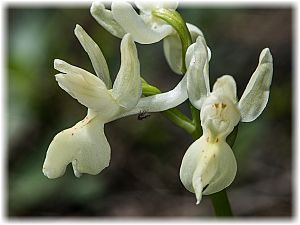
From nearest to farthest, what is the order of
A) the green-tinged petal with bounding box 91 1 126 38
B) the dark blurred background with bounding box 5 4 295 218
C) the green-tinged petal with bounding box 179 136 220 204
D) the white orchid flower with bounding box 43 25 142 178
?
the green-tinged petal with bounding box 179 136 220 204 → the white orchid flower with bounding box 43 25 142 178 → the green-tinged petal with bounding box 91 1 126 38 → the dark blurred background with bounding box 5 4 295 218

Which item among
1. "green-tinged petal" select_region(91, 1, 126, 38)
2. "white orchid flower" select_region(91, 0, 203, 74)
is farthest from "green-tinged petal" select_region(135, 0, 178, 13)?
"green-tinged petal" select_region(91, 1, 126, 38)

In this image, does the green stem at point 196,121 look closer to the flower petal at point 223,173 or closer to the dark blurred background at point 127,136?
the flower petal at point 223,173

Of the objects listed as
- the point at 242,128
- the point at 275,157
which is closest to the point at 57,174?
the point at 242,128

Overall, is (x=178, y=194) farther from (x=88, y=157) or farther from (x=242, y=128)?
(x=88, y=157)

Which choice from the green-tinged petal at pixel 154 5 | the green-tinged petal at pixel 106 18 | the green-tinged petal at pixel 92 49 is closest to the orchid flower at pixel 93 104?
the green-tinged petal at pixel 92 49

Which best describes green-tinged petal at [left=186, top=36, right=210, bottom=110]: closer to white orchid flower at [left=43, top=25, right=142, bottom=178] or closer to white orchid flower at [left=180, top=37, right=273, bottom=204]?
white orchid flower at [left=180, top=37, right=273, bottom=204]

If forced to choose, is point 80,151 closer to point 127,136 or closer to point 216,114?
point 216,114
